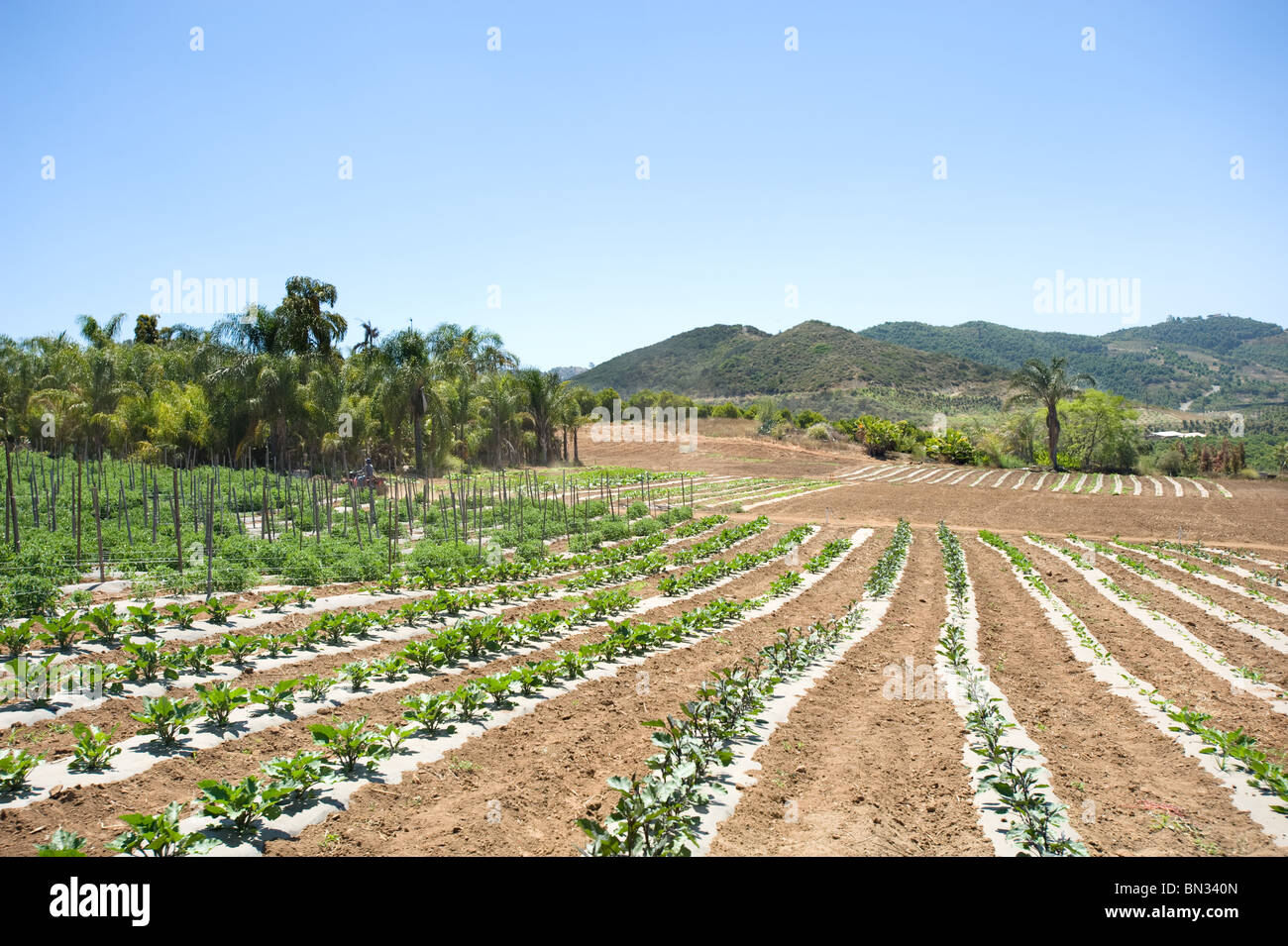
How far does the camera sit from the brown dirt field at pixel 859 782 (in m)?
3.79

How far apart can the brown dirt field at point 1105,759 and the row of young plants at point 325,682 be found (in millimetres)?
3746

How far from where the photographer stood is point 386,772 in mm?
4301

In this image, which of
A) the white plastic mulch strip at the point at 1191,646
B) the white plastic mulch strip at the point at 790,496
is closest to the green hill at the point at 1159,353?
the white plastic mulch strip at the point at 790,496

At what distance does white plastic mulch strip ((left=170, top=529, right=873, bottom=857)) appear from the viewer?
344 cm

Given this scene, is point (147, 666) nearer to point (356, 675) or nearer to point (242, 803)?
point (356, 675)

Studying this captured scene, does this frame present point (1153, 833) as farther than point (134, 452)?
No

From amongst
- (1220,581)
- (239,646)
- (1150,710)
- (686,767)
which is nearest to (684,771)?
(686,767)

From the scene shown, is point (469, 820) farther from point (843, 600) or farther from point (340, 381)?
point (340, 381)

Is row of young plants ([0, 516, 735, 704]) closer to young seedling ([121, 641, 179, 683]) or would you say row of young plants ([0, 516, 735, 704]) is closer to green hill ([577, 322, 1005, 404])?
young seedling ([121, 641, 179, 683])

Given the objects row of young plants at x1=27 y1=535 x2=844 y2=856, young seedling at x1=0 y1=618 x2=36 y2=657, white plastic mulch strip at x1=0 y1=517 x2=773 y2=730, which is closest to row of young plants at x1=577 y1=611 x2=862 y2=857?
row of young plants at x1=27 y1=535 x2=844 y2=856

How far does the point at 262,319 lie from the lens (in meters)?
30.5
